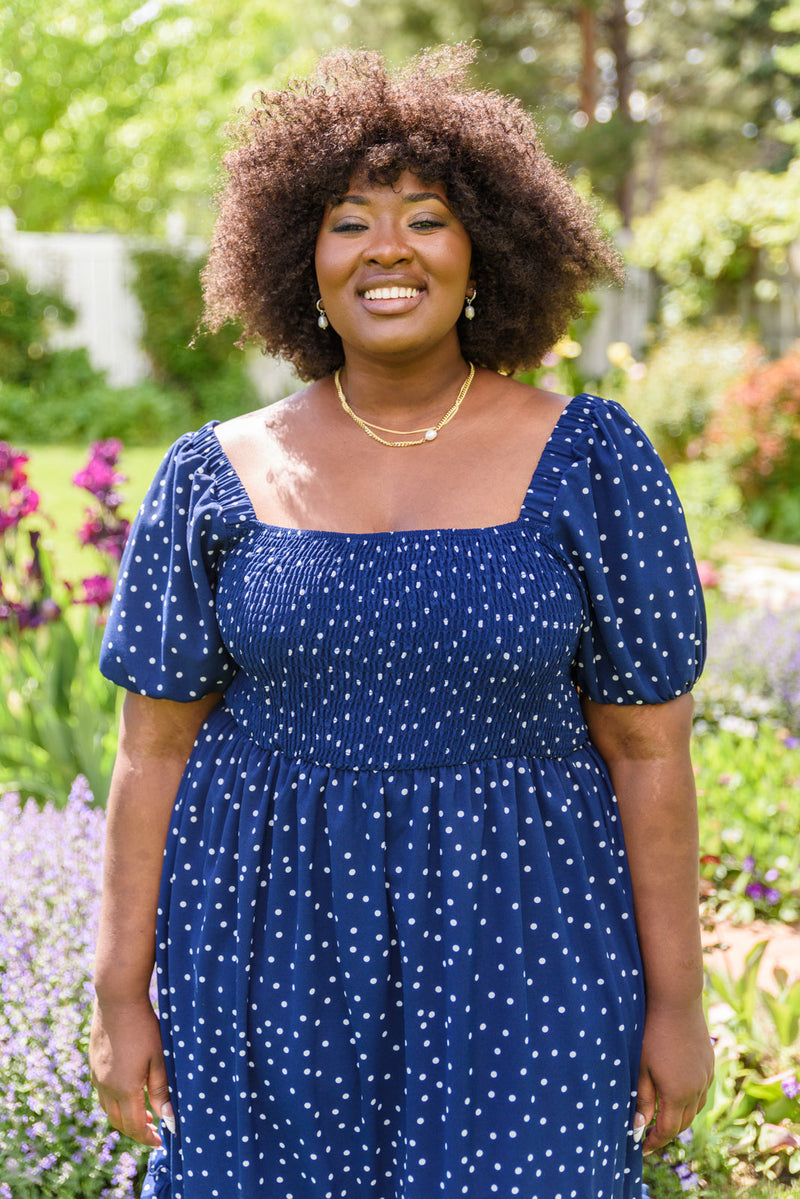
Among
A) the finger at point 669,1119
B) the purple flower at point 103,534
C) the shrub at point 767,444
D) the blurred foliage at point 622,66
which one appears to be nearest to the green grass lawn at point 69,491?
the purple flower at point 103,534

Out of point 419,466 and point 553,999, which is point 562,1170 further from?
point 419,466

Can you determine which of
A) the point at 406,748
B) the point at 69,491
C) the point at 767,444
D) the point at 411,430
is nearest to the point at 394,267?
the point at 411,430

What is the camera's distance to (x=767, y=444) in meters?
8.64

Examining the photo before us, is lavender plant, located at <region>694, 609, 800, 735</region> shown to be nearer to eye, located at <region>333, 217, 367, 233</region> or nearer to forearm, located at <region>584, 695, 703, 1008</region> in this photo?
forearm, located at <region>584, 695, 703, 1008</region>

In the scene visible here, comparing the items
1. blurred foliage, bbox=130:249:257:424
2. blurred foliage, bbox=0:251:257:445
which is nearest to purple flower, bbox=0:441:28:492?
blurred foliage, bbox=0:251:257:445

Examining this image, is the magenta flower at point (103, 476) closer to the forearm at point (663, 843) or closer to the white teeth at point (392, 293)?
the white teeth at point (392, 293)

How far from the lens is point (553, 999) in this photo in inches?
61.3

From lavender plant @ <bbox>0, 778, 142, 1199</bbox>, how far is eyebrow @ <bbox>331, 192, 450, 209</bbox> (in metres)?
1.49

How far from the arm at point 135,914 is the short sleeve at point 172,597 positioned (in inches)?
2.8

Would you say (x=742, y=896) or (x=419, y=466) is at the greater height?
(x=419, y=466)

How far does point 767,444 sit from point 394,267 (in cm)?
755

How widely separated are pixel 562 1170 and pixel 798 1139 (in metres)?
1.03

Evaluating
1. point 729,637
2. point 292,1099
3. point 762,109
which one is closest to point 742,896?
point 729,637

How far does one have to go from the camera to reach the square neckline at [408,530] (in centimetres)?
159
